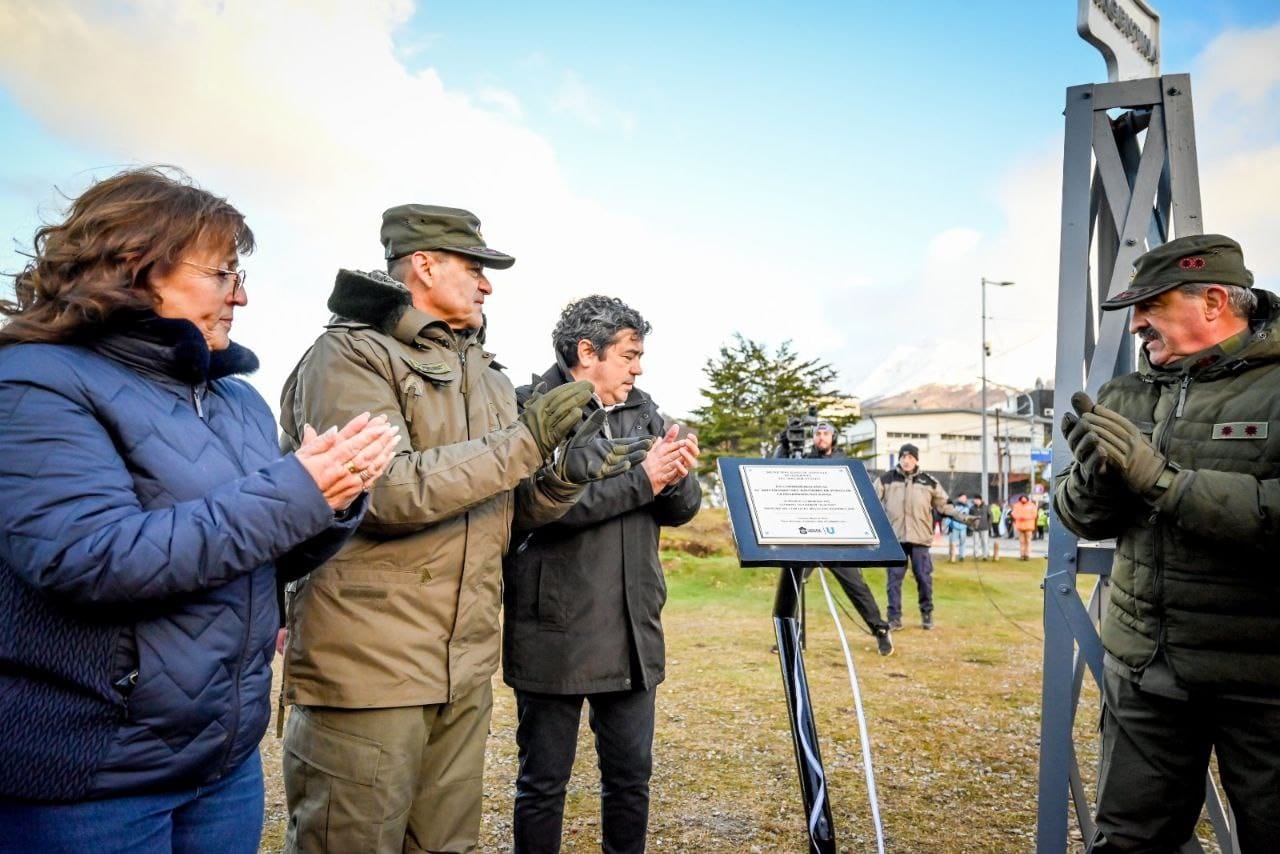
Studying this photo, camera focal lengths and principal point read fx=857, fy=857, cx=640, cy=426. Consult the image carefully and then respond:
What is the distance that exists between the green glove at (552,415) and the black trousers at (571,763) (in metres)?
1.12

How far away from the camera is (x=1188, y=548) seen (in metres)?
2.59

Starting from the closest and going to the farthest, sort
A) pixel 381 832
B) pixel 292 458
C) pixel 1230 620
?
pixel 292 458, pixel 381 832, pixel 1230 620

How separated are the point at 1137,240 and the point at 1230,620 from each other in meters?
1.50

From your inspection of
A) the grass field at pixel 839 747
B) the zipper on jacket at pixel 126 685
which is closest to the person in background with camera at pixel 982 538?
the grass field at pixel 839 747

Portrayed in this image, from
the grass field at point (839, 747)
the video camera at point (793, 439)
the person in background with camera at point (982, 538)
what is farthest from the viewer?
the person in background with camera at point (982, 538)

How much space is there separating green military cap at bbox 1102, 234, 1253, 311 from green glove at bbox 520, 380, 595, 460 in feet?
5.99

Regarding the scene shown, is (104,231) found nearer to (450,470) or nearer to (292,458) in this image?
(292,458)

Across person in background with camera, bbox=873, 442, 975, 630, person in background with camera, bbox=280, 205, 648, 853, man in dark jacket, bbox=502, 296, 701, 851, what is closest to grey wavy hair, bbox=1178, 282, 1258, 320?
man in dark jacket, bbox=502, 296, 701, 851

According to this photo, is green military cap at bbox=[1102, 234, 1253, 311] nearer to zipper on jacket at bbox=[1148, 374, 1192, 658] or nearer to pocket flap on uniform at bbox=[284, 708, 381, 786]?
zipper on jacket at bbox=[1148, 374, 1192, 658]

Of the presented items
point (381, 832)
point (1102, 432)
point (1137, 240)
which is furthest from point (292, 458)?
point (1137, 240)

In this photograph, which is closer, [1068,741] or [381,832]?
[381,832]

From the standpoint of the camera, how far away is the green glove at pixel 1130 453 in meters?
2.53

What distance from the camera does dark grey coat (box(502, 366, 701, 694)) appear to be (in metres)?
3.04

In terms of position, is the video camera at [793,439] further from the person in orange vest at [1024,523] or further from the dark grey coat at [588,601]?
the person in orange vest at [1024,523]
